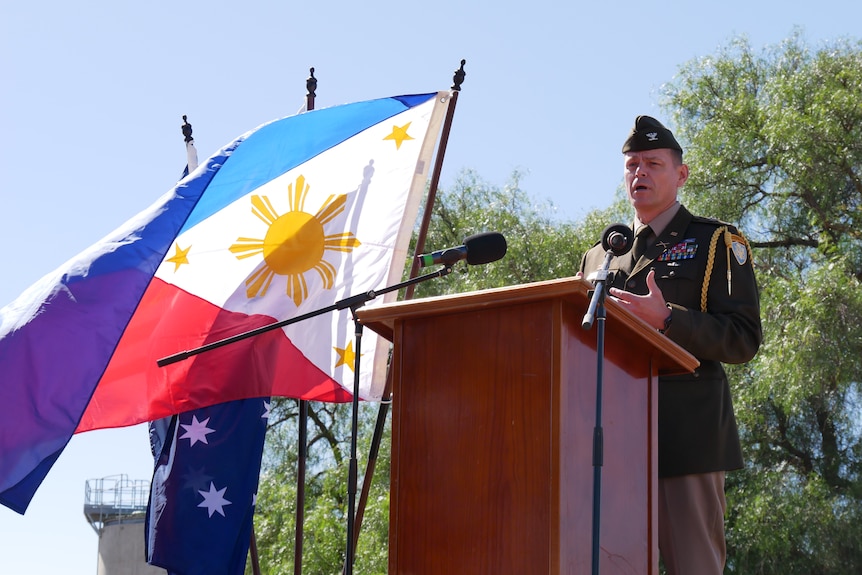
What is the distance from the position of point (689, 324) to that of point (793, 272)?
1095 cm

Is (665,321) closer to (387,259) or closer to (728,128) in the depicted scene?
(387,259)

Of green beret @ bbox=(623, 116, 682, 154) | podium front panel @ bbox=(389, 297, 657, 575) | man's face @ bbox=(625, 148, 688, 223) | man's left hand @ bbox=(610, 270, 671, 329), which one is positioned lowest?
podium front panel @ bbox=(389, 297, 657, 575)

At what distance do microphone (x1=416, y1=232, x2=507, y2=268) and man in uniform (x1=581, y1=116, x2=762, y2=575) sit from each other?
16.5 inches

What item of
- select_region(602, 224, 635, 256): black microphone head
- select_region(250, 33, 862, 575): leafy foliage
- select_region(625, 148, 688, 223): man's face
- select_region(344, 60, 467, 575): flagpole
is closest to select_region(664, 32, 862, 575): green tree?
select_region(250, 33, 862, 575): leafy foliage

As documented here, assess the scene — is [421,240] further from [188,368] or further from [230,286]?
[188,368]

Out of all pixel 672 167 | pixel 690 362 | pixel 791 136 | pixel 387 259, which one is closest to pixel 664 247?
pixel 672 167

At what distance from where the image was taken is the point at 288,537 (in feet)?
51.2

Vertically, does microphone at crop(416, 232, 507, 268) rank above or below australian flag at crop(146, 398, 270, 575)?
above

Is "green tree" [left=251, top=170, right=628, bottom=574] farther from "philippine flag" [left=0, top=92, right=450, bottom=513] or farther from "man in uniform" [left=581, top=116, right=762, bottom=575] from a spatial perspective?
"man in uniform" [left=581, top=116, right=762, bottom=575]


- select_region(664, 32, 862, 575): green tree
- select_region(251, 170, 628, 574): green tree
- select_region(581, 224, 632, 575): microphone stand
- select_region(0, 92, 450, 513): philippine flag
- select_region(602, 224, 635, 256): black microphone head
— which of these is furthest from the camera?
select_region(251, 170, 628, 574): green tree

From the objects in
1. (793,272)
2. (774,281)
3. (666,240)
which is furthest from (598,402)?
(793,272)

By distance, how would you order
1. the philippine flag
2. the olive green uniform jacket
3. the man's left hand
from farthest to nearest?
1. the philippine flag
2. the olive green uniform jacket
3. the man's left hand

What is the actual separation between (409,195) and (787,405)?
7260mm

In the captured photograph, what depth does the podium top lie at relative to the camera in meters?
2.92
